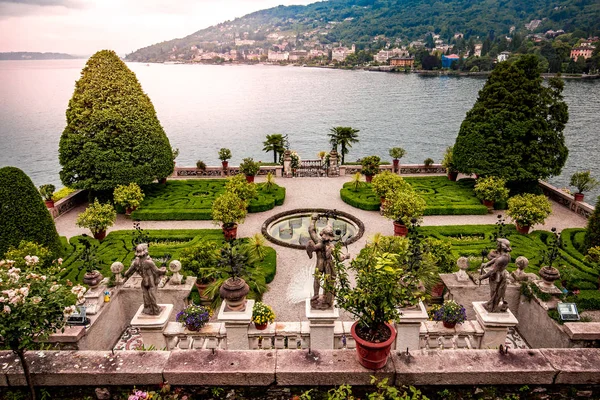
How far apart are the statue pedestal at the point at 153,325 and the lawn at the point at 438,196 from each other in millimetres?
15795

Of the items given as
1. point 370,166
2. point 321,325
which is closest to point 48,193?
point 370,166

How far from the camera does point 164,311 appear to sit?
1095 centimetres

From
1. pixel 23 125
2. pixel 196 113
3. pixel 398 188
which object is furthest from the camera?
pixel 196 113

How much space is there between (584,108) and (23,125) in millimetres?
111697

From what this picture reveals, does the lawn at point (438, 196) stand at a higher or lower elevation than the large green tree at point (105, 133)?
lower

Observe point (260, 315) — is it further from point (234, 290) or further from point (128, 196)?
point (128, 196)

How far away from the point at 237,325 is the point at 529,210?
15.8m

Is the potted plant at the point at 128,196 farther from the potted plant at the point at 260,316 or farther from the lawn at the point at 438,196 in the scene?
the potted plant at the point at 260,316

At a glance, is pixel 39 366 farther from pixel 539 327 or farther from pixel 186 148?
pixel 186 148

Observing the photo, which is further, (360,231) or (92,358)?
(360,231)

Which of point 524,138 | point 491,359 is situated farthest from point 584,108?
point 491,359

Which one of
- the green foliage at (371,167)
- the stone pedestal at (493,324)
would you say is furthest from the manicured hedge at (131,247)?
Result: the green foliage at (371,167)

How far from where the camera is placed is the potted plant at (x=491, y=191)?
75.9ft

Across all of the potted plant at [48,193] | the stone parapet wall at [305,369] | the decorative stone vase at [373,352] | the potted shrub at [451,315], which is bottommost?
the potted plant at [48,193]
